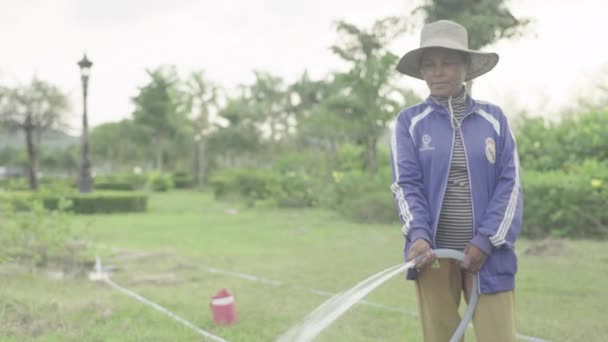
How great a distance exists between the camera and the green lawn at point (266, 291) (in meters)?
3.60

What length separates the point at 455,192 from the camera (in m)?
2.02

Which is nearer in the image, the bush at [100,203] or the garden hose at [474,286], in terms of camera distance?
the garden hose at [474,286]

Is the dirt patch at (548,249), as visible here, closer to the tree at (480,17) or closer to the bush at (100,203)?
the tree at (480,17)

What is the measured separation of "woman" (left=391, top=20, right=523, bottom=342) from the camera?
1.95 m

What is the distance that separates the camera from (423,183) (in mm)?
2090

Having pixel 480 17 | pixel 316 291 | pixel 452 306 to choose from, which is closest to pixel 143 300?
pixel 316 291

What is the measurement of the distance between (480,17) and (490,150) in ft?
27.9

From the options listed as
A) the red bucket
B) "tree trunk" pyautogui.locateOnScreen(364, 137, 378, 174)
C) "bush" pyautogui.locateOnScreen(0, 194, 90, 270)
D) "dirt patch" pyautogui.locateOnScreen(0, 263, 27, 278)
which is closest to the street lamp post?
"tree trunk" pyautogui.locateOnScreen(364, 137, 378, 174)

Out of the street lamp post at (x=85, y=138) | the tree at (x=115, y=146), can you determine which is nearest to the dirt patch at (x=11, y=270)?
the street lamp post at (x=85, y=138)

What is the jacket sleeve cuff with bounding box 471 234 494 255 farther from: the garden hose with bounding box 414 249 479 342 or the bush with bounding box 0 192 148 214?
the bush with bounding box 0 192 148 214

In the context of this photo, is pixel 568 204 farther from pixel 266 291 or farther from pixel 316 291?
pixel 266 291

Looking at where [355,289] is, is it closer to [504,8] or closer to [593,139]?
[593,139]

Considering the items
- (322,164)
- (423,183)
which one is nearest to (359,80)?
(322,164)

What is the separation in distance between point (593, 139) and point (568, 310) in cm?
617
